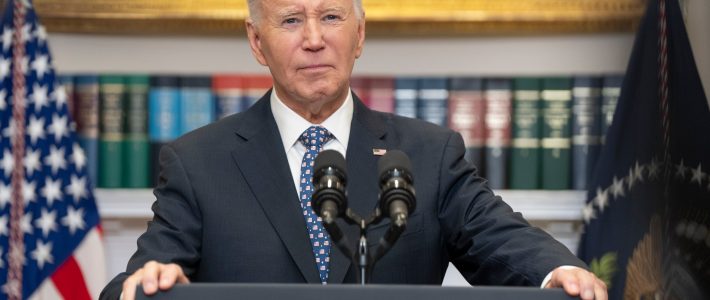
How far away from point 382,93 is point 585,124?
73cm

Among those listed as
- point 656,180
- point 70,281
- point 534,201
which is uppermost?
point 656,180

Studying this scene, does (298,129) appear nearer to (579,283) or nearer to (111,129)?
(579,283)

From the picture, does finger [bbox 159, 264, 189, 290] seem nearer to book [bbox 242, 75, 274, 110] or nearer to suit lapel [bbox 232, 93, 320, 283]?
suit lapel [bbox 232, 93, 320, 283]

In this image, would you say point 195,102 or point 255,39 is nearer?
point 255,39

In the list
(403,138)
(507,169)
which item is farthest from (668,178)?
(403,138)

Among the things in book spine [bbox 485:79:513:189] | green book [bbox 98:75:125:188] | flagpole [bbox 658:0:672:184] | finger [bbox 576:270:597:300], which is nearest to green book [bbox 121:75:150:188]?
green book [bbox 98:75:125:188]

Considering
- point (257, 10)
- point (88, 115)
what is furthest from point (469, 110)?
point (257, 10)

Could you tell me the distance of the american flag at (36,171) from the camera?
3.70m

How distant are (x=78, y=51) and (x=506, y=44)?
1608mm

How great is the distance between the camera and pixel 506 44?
3969 mm

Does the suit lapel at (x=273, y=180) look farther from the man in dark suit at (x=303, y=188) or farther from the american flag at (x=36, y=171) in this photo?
the american flag at (x=36, y=171)

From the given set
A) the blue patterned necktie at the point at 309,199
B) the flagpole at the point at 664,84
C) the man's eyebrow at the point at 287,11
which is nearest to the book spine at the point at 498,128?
the flagpole at the point at 664,84

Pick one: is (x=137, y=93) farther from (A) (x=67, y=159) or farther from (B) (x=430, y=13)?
(B) (x=430, y=13)

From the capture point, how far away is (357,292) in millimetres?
1668
